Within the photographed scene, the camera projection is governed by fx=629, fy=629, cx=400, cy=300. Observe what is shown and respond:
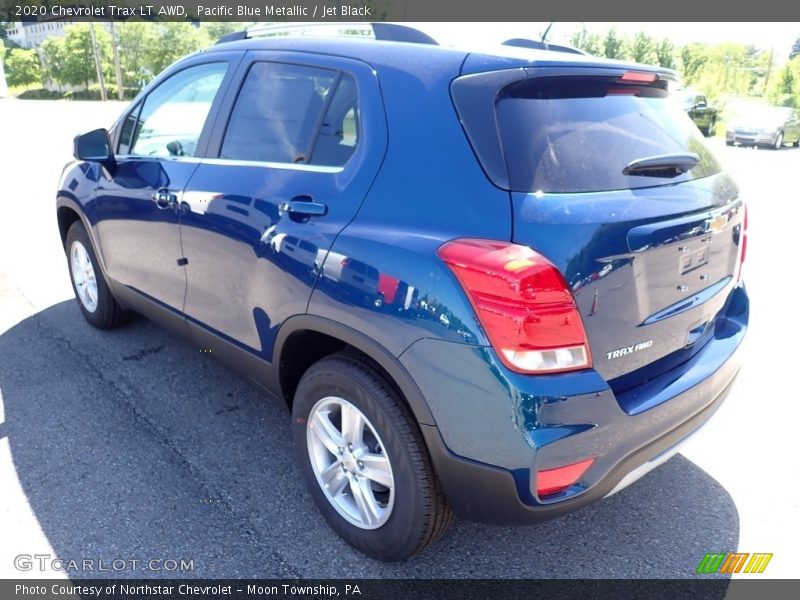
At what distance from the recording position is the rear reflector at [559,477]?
1.89 metres

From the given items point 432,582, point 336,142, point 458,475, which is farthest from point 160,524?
point 336,142

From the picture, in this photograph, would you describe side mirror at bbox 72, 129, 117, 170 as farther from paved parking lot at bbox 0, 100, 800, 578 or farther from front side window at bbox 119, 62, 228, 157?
paved parking lot at bbox 0, 100, 800, 578

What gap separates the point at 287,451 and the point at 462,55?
1.99 m

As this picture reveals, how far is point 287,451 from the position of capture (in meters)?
3.09

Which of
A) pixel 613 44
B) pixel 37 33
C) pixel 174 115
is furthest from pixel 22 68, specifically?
pixel 174 115

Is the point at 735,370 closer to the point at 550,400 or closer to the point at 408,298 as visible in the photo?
the point at 550,400

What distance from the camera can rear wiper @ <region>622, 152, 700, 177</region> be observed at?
2127mm

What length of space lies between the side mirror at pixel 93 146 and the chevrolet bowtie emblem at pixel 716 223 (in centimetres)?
310

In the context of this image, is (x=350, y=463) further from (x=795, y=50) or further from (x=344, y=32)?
(x=795, y=50)

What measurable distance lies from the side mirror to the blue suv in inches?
41.1

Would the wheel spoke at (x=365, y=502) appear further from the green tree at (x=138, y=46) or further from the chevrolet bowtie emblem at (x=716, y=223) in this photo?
the green tree at (x=138, y=46)

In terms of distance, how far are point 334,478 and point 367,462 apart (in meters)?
0.25

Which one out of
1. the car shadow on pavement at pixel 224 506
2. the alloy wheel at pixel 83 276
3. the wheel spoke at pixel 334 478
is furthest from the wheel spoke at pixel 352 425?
the alloy wheel at pixel 83 276

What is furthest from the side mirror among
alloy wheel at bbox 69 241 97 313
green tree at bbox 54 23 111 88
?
green tree at bbox 54 23 111 88
